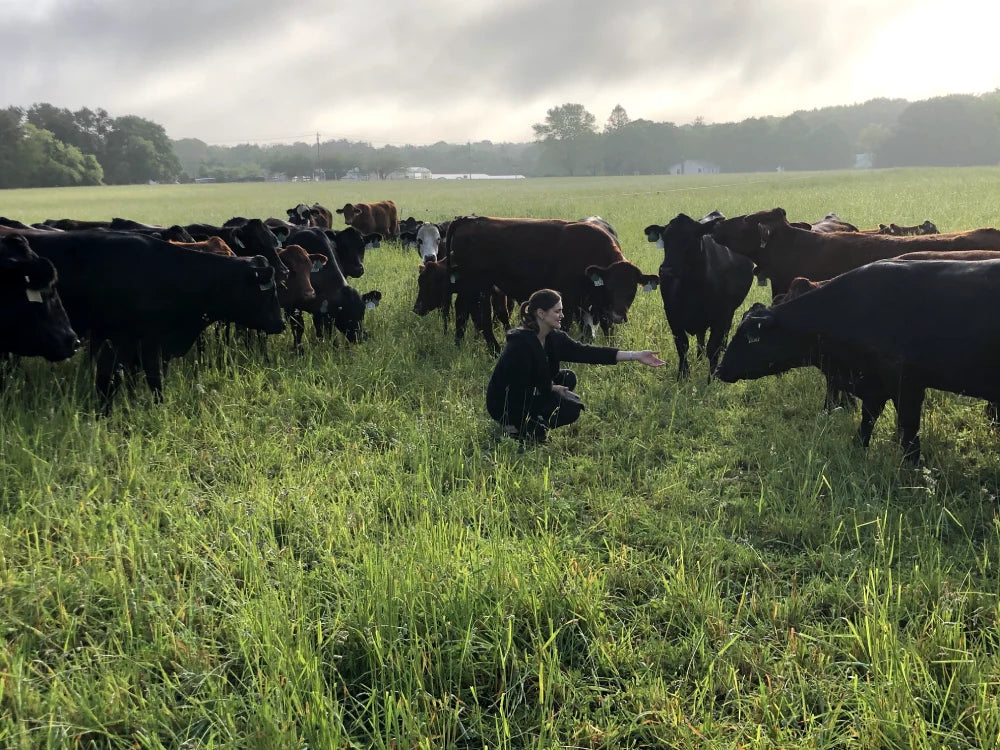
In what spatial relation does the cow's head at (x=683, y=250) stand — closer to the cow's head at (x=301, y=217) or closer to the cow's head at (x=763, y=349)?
the cow's head at (x=763, y=349)

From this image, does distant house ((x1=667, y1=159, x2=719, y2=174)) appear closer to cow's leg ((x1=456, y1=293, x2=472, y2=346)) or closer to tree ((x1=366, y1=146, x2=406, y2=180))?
tree ((x1=366, y1=146, x2=406, y2=180))

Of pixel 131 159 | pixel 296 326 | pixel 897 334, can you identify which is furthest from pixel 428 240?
pixel 131 159

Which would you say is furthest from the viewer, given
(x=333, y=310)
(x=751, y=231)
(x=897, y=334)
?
(x=333, y=310)

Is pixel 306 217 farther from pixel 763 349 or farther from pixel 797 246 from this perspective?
pixel 763 349

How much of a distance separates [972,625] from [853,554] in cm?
60

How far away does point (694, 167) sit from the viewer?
141875 millimetres

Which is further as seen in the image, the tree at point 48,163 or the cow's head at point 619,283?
the tree at point 48,163

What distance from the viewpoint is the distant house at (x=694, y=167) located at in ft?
443

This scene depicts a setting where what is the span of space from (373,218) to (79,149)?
301 feet

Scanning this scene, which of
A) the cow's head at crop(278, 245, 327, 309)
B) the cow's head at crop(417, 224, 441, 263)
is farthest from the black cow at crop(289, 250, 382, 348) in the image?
the cow's head at crop(417, 224, 441, 263)

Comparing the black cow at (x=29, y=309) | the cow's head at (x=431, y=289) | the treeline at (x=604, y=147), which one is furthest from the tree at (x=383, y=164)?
the black cow at (x=29, y=309)

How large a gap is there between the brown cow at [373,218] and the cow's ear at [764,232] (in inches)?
502

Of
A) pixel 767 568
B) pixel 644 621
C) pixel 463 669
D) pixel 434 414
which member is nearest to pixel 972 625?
pixel 767 568

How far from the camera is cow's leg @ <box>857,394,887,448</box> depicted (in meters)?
5.20
